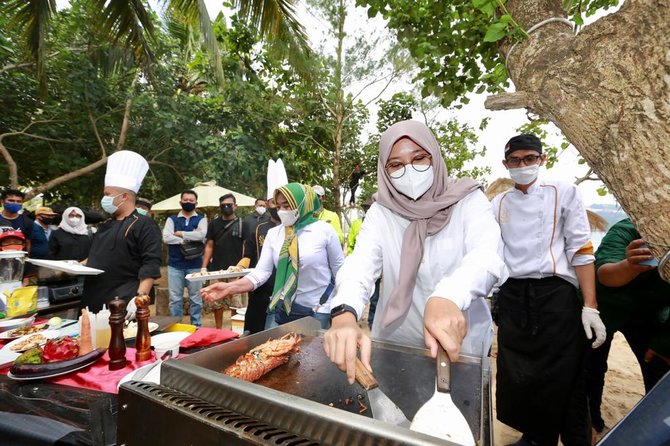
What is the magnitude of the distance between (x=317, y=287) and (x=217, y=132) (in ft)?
27.8

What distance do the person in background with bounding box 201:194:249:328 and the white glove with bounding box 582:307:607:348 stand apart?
183 inches

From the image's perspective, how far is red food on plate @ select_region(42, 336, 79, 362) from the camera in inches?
70.1

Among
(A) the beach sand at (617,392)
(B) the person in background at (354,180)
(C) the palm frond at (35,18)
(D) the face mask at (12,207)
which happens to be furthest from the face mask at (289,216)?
(B) the person in background at (354,180)

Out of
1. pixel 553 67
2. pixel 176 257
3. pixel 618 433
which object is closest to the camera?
pixel 618 433

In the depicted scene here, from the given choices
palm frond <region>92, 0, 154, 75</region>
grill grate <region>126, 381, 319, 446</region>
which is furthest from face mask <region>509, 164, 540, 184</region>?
palm frond <region>92, 0, 154, 75</region>

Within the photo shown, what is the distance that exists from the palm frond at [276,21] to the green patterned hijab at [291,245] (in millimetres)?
4241

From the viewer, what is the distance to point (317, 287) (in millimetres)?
3098

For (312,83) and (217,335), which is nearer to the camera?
(217,335)

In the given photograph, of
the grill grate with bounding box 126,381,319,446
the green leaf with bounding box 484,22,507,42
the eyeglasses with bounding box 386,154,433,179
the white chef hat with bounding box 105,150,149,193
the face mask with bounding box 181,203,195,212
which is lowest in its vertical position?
the grill grate with bounding box 126,381,319,446

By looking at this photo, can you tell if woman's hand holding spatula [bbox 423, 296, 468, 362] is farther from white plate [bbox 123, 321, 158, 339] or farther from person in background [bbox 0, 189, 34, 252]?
person in background [bbox 0, 189, 34, 252]

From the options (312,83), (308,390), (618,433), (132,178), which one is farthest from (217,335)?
(312,83)

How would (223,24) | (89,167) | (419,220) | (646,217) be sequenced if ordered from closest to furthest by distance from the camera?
(646,217), (419,220), (89,167), (223,24)

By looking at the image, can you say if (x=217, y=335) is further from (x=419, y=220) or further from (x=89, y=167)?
(x=89, y=167)

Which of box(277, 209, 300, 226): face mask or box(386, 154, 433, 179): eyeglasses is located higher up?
box(386, 154, 433, 179): eyeglasses
